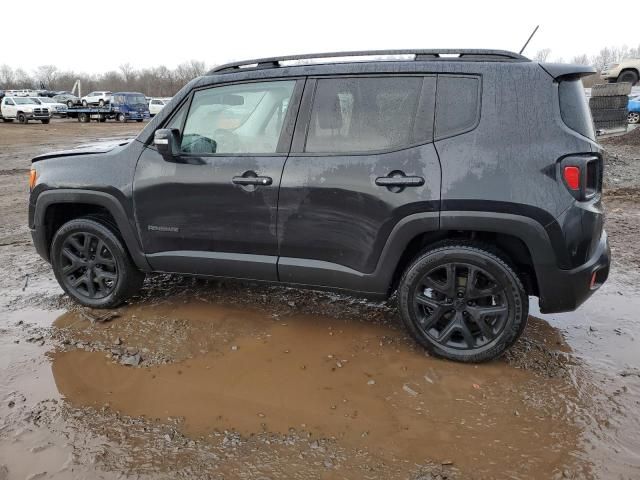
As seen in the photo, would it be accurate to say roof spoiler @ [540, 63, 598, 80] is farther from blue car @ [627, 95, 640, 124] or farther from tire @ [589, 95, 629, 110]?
blue car @ [627, 95, 640, 124]

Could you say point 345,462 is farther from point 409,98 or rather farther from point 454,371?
point 409,98

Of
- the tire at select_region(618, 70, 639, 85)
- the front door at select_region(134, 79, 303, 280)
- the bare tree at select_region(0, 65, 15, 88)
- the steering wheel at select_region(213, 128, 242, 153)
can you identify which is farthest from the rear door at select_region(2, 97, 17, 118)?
the bare tree at select_region(0, 65, 15, 88)

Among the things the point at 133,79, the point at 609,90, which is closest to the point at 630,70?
the point at 609,90

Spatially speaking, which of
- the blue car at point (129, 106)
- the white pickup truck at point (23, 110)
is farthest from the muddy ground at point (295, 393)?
the blue car at point (129, 106)

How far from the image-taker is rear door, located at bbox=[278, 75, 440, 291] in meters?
3.11

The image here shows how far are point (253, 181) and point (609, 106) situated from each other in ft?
55.6

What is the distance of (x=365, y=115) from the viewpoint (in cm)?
326

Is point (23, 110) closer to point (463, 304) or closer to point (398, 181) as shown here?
point (398, 181)

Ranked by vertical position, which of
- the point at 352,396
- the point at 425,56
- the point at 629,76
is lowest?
the point at 352,396

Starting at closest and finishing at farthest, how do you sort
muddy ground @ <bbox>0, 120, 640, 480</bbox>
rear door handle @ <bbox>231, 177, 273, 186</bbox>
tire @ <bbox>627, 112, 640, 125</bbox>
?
muddy ground @ <bbox>0, 120, 640, 480</bbox>
rear door handle @ <bbox>231, 177, 273, 186</bbox>
tire @ <bbox>627, 112, 640, 125</bbox>

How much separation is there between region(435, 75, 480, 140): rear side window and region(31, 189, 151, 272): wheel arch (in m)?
2.37

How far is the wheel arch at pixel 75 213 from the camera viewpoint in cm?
385

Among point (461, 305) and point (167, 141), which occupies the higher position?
point (167, 141)

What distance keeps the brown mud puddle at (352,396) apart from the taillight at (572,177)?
3.84 feet
